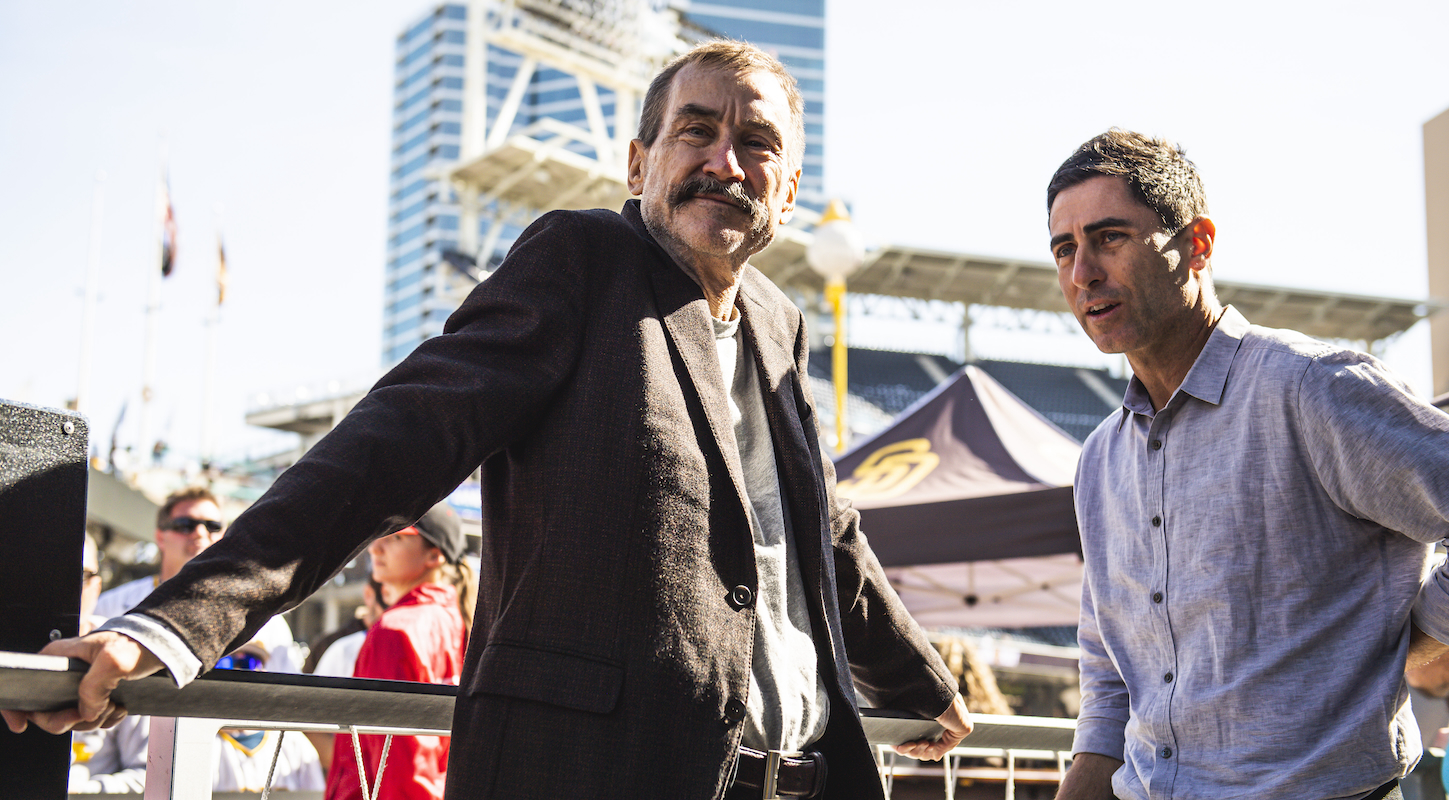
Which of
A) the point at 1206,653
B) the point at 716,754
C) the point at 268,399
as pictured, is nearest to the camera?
the point at 716,754

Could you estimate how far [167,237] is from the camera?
1231 inches

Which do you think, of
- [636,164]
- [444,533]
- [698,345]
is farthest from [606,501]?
[444,533]

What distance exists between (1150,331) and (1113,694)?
69cm

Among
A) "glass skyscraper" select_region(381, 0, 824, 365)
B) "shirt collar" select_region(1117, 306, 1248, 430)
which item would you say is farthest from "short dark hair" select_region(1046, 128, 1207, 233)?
"glass skyscraper" select_region(381, 0, 824, 365)

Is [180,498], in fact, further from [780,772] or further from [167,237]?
[167,237]

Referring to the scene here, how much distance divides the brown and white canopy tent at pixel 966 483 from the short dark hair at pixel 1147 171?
2.11 m

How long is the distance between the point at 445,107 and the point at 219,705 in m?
102

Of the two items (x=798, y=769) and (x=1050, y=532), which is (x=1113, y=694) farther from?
(x=1050, y=532)

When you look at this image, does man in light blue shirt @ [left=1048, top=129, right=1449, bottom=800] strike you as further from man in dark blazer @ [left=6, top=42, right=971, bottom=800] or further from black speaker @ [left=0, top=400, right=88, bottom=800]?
black speaker @ [left=0, top=400, right=88, bottom=800]

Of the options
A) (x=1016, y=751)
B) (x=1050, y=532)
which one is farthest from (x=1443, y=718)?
(x=1016, y=751)

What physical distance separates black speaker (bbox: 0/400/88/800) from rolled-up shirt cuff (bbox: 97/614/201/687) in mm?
264

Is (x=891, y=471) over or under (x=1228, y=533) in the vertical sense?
over

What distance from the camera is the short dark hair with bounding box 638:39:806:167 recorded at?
1.68 meters

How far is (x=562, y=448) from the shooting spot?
1.40 metres
